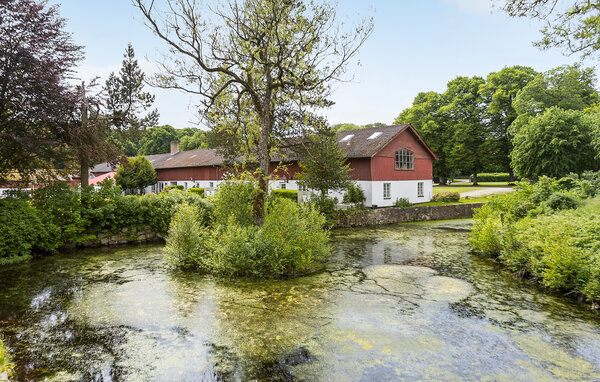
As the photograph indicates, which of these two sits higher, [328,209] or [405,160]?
[405,160]

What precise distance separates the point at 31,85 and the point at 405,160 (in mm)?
23316

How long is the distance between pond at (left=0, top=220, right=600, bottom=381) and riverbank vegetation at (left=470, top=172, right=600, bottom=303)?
1.71ft

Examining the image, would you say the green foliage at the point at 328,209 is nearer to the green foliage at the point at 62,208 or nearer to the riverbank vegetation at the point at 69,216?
the riverbank vegetation at the point at 69,216

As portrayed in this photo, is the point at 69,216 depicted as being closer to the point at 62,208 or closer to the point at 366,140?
the point at 62,208

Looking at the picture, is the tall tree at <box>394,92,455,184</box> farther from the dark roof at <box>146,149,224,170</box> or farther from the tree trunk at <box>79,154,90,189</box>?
the tree trunk at <box>79,154,90,189</box>

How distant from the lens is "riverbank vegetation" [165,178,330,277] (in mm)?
9195

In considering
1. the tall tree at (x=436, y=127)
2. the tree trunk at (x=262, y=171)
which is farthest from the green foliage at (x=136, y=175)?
the tall tree at (x=436, y=127)

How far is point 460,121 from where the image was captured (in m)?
43.8

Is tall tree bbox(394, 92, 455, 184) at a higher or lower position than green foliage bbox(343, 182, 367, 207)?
higher

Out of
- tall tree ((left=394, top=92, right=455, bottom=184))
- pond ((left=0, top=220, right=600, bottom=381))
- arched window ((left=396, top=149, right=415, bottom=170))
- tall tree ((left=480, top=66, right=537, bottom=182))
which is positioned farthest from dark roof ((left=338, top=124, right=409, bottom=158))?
tall tree ((left=480, top=66, right=537, bottom=182))

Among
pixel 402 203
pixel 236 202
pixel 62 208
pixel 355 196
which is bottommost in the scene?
pixel 402 203

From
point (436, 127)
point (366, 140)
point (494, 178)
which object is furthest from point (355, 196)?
point (494, 178)

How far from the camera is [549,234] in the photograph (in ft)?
27.1

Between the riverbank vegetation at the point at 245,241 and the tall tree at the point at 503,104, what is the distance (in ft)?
129
